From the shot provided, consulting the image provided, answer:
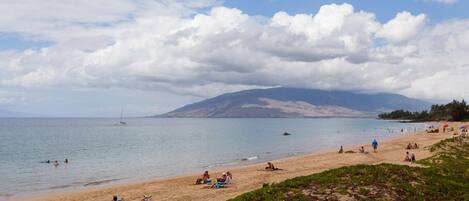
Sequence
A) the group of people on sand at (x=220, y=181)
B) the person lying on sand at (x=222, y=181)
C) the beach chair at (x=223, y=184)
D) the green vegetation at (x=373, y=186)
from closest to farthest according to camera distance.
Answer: the green vegetation at (x=373, y=186)
the beach chair at (x=223, y=184)
the person lying on sand at (x=222, y=181)
the group of people on sand at (x=220, y=181)

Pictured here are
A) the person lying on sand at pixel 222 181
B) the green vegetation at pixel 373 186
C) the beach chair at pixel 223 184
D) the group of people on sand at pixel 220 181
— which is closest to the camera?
the green vegetation at pixel 373 186

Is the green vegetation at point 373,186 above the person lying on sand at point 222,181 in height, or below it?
above

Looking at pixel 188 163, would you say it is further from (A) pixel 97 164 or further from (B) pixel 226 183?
(B) pixel 226 183

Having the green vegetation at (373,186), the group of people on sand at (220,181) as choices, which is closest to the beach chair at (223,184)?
the group of people on sand at (220,181)

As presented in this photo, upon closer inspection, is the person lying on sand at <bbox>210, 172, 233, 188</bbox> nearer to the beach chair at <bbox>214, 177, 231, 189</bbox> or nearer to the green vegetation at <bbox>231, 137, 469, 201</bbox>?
the beach chair at <bbox>214, 177, 231, 189</bbox>

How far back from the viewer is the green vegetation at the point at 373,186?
19250 millimetres

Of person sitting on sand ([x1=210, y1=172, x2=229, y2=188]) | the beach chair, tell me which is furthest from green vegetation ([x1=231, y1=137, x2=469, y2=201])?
person sitting on sand ([x1=210, y1=172, x2=229, y2=188])

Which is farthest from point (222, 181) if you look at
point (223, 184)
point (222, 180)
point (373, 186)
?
point (373, 186)

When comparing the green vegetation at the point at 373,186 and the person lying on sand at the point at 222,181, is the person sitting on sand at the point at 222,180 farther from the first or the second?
the green vegetation at the point at 373,186

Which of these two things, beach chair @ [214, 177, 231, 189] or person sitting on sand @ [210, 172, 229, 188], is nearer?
beach chair @ [214, 177, 231, 189]

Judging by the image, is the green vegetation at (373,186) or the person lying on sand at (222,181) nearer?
the green vegetation at (373,186)

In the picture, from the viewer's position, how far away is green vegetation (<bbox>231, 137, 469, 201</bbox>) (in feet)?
63.2

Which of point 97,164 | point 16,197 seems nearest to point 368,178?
point 16,197

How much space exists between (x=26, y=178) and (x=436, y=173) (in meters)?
40.3
